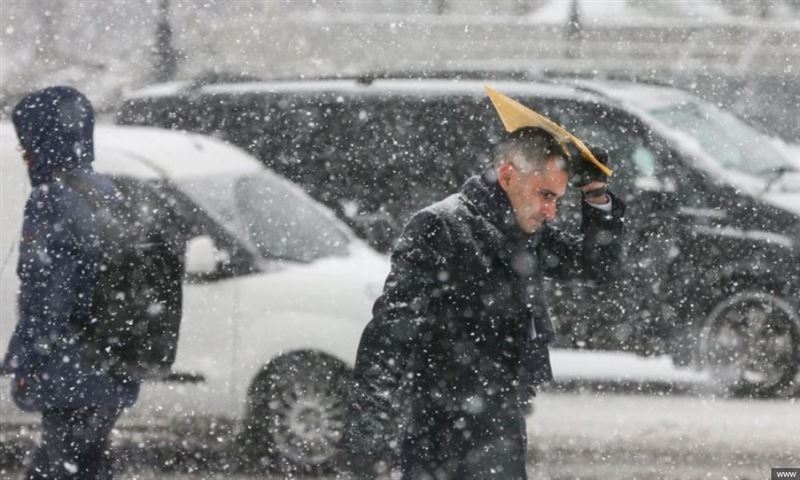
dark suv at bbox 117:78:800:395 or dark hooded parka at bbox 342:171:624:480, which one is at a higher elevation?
dark suv at bbox 117:78:800:395

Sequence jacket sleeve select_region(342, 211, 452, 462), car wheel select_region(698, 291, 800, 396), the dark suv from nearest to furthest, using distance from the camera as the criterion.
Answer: jacket sleeve select_region(342, 211, 452, 462), the dark suv, car wheel select_region(698, 291, 800, 396)

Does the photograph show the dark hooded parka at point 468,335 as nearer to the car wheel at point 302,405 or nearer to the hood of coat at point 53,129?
the hood of coat at point 53,129

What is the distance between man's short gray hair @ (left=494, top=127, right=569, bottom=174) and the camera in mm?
3906

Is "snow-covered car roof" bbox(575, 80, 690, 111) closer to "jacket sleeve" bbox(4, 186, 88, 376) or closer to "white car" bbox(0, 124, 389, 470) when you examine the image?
"white car" bbox(0, 124, 389, 470)

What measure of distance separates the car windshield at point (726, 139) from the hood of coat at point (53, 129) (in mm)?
4412

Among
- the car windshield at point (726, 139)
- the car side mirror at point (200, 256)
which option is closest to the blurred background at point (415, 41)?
the car windshield at point (726, 139)

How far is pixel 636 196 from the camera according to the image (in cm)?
805

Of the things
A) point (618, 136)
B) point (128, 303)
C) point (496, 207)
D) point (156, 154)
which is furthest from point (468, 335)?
point (618, 136)

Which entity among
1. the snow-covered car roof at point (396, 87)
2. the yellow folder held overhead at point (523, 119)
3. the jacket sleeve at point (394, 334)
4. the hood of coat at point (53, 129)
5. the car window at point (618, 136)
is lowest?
the jacket sleeve at point (394, 334)

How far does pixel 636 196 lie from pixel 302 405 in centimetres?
237

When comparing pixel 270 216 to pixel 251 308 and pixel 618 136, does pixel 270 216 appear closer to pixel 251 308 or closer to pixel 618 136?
pixel 251 308

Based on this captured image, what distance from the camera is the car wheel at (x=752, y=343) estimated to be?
8227 mm

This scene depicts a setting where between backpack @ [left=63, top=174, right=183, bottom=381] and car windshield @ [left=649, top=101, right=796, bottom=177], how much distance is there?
435cm

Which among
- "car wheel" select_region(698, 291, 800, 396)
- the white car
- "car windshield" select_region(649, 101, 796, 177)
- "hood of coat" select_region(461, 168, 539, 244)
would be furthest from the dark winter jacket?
"car windshield" select_region(649, 101, 796, 177)
